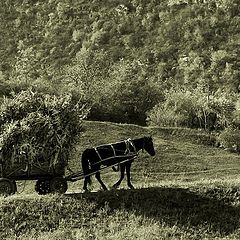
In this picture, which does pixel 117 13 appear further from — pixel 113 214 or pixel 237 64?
pixel 113 214

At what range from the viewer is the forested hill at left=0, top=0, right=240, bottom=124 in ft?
Result: 265

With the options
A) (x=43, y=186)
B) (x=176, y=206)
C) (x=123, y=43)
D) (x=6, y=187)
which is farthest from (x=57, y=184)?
(x=123, y=43)

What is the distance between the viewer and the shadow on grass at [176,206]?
2041cm

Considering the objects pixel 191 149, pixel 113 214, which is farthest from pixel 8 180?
pixel 191 149

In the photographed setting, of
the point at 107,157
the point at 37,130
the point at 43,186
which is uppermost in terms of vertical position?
the point at 37,130

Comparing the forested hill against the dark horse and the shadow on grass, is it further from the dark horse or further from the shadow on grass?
the shadow on grass

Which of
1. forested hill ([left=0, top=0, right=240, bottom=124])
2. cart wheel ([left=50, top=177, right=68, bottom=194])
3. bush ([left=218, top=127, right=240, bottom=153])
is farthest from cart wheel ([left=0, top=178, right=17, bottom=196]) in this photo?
forested hill ([left=0, top=0, right=240, bottom=124])

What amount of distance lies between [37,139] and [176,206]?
5.87 metres

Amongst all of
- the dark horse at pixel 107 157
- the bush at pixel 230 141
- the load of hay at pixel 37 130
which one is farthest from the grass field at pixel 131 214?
the bush at pixel 230 141

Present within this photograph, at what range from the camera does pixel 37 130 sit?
22.0m

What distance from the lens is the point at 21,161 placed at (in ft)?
72.0

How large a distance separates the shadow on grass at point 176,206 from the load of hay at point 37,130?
2.03 metres

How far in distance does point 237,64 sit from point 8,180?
6321 centimetres

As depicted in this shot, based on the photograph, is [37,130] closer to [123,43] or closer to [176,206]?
[176,206]
